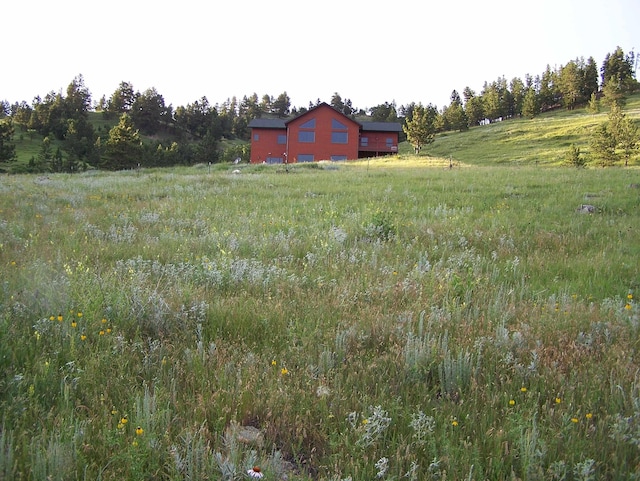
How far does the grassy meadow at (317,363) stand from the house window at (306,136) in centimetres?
5704

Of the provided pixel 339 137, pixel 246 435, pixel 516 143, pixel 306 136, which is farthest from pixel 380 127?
pixel 246 435

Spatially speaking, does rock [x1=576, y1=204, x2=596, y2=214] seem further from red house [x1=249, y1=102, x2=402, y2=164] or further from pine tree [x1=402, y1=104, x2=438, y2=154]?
pine tree [x1=402, y1=104, x2=438, y2=154]

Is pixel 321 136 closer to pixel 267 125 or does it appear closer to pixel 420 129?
pixel 267 125

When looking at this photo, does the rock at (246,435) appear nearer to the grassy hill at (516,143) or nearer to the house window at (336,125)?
the grassy hill at (516,143)

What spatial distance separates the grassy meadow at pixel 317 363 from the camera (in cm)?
228

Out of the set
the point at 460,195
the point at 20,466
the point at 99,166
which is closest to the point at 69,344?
the point at 20,466

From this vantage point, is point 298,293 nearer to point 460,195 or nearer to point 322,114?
point 460,195

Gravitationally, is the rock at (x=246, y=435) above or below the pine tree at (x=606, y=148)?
below

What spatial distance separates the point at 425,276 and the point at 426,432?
312 centimetres

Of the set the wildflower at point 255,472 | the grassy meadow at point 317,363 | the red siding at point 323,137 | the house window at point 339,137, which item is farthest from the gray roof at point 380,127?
the wildflower at point 255,472

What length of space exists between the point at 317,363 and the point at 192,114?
121 metres

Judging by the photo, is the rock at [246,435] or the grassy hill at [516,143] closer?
the rock at [246,435]

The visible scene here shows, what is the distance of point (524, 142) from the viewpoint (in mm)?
68188

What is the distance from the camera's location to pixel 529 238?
25.2 ft
